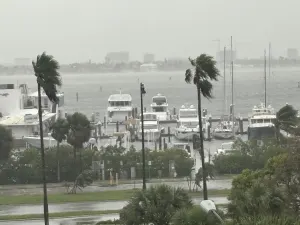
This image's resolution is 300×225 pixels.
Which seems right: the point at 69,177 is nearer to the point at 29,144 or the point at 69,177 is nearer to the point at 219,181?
the point at 219,181

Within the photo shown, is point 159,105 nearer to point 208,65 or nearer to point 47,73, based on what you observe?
point 208,65

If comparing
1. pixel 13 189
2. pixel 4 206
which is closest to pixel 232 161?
pixel 13 189

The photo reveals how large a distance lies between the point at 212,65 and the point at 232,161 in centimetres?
1699

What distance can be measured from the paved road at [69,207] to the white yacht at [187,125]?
4105 centimetres

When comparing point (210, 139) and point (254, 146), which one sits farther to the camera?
point (210, 139)

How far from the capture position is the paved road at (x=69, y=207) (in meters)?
25.2

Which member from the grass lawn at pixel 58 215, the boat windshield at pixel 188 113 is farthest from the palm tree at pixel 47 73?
the boat windshield at pixel 188 113

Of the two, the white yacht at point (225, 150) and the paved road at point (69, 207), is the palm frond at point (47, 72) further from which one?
the white yacht at point (225, 150)

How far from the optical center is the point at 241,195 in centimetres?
1529

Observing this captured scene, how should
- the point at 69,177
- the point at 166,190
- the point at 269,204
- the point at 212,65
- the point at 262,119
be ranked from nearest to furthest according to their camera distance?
the point at 269,204 < the point at 166,190 < the point at 212,65 < the point at 69,177 < the point at 262,119

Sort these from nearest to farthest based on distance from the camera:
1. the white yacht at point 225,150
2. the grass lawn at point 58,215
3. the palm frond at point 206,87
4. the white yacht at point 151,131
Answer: the palm frond at point 206,87 → the grass lawn at point 58,215 → the white yacht at point 225,150 → the white yacht at point 151,131

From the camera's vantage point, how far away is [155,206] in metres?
15.8

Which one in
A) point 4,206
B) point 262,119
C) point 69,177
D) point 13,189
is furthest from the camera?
point 262,119

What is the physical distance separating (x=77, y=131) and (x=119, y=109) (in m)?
48.2
